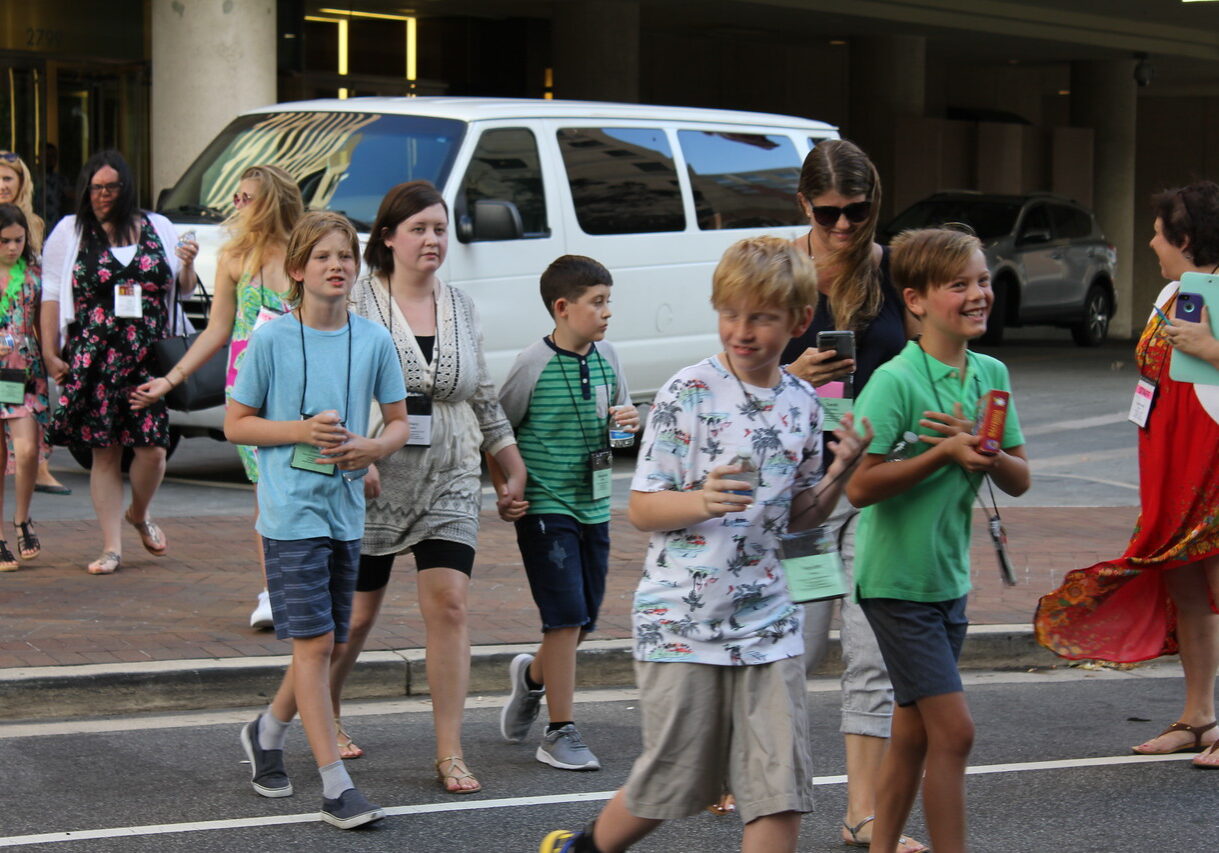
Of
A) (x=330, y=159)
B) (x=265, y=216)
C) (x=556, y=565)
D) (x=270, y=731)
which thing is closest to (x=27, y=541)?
(x=265, y=216)

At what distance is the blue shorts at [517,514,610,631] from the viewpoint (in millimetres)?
5668

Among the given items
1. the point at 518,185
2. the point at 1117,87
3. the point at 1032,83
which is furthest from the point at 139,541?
the point at 1032,83

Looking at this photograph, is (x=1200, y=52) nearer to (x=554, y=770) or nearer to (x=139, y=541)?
(x=139, y=541)

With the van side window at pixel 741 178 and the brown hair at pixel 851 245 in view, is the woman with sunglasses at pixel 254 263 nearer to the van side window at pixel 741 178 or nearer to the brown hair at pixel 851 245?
the brown hair at pixel 851 245

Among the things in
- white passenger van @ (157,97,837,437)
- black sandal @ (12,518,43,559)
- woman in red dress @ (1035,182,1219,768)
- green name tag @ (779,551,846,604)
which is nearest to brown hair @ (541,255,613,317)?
green name tag @ (779,551,846,604)

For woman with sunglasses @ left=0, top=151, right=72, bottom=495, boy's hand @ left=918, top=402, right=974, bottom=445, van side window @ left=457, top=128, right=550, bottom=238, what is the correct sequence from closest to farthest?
boy's hand @ left=918, top=402, right=974, bottom=445 < woman with sunglasses @ left=0, top=151, right=72, bottom=495 < van side window @ left=457, top=128, right=550, bottom=238

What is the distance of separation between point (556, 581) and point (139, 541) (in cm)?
431

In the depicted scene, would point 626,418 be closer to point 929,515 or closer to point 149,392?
point 929,515

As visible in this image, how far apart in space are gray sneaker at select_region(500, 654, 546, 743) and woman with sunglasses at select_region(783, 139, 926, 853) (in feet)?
4.38

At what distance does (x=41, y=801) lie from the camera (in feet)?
17.6

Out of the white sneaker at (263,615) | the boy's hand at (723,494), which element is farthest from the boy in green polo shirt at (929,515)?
the white sneaker at (263,615)

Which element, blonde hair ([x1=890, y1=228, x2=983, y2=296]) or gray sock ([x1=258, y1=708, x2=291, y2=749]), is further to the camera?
gray sock ([x1=258, y1=708, x2=291, y2=749])

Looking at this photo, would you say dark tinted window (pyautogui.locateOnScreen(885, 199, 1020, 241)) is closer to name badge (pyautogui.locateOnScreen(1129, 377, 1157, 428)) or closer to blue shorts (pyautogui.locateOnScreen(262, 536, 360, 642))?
name badge (pyautogui.locateOnScreen(1129, 377, 1157, 428))

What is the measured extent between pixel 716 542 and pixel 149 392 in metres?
4.88
